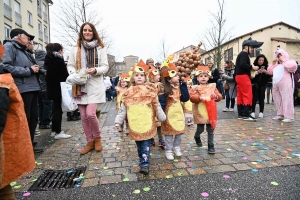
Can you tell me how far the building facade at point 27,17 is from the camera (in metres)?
21.1

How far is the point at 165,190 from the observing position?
254cm

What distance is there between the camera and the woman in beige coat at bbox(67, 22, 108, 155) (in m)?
3.94

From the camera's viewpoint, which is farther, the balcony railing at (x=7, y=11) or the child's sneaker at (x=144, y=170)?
the balcony railing at (x=7, y=11)

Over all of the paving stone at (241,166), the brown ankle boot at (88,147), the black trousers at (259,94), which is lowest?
the paving stone at (241,166)

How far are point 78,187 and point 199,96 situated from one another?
2.34 metres

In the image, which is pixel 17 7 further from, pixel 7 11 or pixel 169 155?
pixel 169 155

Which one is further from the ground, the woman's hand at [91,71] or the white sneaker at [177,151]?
the woman's hand at [91,71]

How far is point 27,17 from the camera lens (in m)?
26.4

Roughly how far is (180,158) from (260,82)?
4.84 m

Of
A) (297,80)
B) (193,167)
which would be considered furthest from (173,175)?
(297,80)

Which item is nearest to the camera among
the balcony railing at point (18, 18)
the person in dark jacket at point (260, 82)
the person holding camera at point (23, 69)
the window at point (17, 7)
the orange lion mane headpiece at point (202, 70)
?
the person holding camera at point (23, 69)

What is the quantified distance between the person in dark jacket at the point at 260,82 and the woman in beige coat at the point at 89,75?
16.1 feet

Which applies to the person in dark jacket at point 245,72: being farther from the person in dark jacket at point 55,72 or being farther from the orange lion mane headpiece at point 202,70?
the person in dark jacket at point 55,72

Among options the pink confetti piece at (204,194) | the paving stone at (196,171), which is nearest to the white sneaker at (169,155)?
the paving stone at (196,171)
